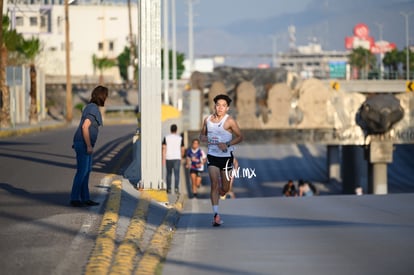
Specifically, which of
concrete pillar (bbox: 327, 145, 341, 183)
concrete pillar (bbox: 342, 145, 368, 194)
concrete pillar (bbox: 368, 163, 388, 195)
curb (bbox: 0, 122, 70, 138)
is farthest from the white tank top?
concrete pillar (bbox: 327, 145, 341, 183)

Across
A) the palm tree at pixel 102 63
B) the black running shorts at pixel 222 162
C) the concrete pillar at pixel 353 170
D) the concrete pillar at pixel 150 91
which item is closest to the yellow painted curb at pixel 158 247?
the black running shorts at pixel 222 162

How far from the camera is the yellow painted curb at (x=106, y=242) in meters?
10.8

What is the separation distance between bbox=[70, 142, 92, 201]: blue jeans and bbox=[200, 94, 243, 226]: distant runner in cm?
178

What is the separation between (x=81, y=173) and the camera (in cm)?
1673

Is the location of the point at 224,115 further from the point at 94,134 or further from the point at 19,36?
the point at 19,36

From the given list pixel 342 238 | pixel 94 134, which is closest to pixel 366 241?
pixel 342 238

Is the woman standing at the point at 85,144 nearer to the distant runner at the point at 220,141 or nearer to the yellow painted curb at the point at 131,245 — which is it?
the yellow painted curb at the point at 131,245

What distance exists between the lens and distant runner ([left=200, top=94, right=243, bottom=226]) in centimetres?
1593

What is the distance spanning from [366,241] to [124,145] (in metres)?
22.2

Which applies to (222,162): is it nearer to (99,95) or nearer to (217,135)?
(217,135)

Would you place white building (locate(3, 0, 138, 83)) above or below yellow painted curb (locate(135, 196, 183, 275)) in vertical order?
above

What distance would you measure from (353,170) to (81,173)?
2309 inches

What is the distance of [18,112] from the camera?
74688 millimetres

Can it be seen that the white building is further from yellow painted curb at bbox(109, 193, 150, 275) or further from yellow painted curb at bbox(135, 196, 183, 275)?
yellow painted curb at bbox(109, 193, 150, 275)
